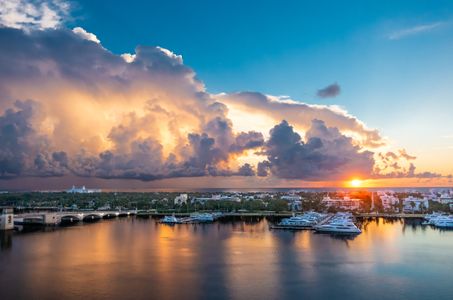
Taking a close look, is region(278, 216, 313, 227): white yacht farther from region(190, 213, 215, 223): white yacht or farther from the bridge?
the bridge

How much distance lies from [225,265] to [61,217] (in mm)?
50848

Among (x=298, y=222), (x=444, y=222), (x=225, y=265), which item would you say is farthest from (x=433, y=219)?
(x=225, y=265)

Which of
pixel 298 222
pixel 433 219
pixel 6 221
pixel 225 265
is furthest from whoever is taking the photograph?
pixel 433 219

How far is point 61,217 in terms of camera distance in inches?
3007

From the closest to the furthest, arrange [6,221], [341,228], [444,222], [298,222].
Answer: [341,228]
[6,221]
[298,222]
[444,222]

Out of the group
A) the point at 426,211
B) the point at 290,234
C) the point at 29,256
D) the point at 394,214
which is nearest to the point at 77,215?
the point at 29,256

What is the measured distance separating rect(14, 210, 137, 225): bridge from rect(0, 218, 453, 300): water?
11461 mm

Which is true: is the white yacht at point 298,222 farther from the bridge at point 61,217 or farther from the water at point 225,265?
the bridge at point 61,217

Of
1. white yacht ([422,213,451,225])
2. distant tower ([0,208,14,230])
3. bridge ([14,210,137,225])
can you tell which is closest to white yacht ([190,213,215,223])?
bridge ([14,210,137,225])

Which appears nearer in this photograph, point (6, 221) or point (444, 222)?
point (6, 221)

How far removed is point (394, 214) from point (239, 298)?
6753 centimetres

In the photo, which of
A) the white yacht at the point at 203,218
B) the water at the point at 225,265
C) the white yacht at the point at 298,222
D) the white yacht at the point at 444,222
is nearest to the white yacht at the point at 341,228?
the water at the point at 225,265

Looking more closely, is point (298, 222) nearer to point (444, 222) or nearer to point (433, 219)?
point (444, 222)

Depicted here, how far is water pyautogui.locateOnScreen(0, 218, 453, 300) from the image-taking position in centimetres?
2834
